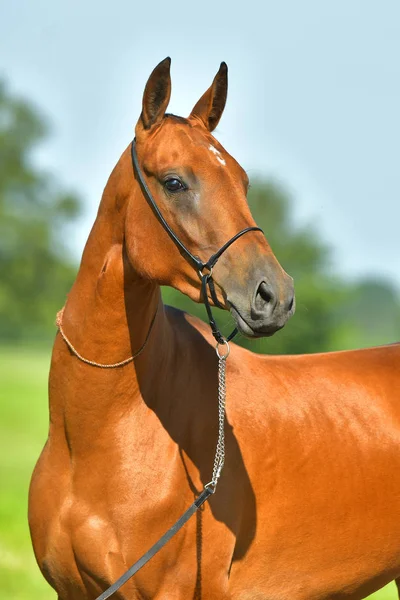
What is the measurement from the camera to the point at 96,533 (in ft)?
13.2

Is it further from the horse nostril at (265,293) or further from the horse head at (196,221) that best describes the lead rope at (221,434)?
the horse nostril at (265,293)

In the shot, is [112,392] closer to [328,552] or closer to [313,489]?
[313,489]

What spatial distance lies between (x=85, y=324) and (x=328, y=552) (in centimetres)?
195

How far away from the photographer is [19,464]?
62.2 ft

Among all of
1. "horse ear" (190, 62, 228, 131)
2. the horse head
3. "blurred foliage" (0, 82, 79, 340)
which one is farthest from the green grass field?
"blurred foliage" (0, 82, 79, 340)

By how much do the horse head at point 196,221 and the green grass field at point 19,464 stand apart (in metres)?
4.86

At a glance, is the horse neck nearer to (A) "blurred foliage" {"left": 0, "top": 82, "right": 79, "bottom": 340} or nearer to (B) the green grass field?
(B) the green grass field

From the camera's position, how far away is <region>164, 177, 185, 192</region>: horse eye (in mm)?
3836

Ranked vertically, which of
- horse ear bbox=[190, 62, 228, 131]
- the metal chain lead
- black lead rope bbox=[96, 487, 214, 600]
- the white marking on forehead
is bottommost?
black lead rope bbox=[96, 487, 214, 600]

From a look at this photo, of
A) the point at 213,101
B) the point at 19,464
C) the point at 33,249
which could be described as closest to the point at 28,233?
the point at 33,249

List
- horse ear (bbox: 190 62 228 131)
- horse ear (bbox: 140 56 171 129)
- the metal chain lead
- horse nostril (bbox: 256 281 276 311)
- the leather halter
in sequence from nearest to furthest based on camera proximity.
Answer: horse nostril (bbox: 256 281 276 311) → the leather halter → horse ear (bbox: 140 56 171 129) → the metal chain lead → horse ear (bbox: 190 62 228 131)

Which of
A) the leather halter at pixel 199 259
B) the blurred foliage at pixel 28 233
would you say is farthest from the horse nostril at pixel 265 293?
the blurred foliage at pixel 28 233

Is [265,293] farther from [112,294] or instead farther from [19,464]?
[19,464]

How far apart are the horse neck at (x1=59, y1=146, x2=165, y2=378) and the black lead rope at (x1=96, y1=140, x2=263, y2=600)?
0.38 feet
